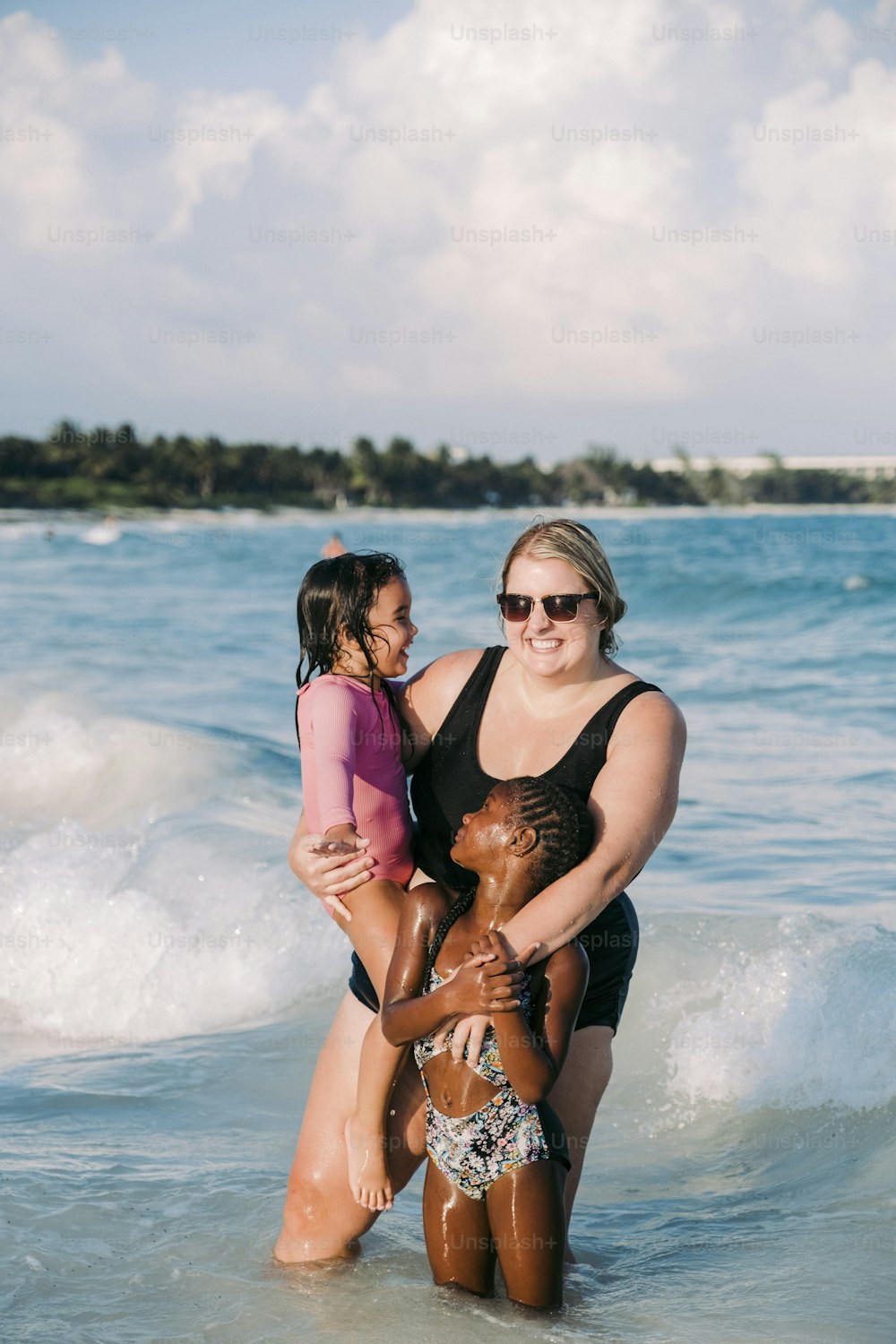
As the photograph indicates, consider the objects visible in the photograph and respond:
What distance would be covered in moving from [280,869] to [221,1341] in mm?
3669

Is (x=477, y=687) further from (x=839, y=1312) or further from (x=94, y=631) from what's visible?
(x=94, y=631)

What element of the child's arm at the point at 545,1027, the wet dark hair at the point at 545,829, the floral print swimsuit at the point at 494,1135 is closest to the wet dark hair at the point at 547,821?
the wet dark hair at the point at 545,829

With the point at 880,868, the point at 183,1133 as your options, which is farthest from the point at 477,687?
the point at 880,868

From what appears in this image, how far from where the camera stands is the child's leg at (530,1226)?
2783 millimetres

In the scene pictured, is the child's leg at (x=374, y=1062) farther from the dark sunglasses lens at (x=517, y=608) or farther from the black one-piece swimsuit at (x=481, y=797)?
the dark sunglasses lens at (x=517, y=608)

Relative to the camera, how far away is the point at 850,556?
2738 cm

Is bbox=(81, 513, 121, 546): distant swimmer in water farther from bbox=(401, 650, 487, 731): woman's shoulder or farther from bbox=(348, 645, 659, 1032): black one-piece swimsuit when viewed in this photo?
bbox=(348, 645, 659, 1032): black one-piece swimsuit

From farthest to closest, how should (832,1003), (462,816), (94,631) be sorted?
(94,631), (832,1003), (462,816)

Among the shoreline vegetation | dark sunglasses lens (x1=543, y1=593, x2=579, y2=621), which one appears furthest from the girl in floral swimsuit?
the shoreline vegetation

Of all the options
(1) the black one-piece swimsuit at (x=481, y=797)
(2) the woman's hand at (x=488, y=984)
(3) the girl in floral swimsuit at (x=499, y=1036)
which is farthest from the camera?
(1) the black one-piece swimsuit at (x=481, y=797)

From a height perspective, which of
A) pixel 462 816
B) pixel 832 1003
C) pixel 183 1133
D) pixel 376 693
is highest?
pixel 376 693

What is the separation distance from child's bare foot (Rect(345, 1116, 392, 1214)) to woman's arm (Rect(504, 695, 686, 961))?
0.76 meters

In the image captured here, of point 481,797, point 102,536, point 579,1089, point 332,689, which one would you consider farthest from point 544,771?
point 102,536

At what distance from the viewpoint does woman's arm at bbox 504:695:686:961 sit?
272cm
